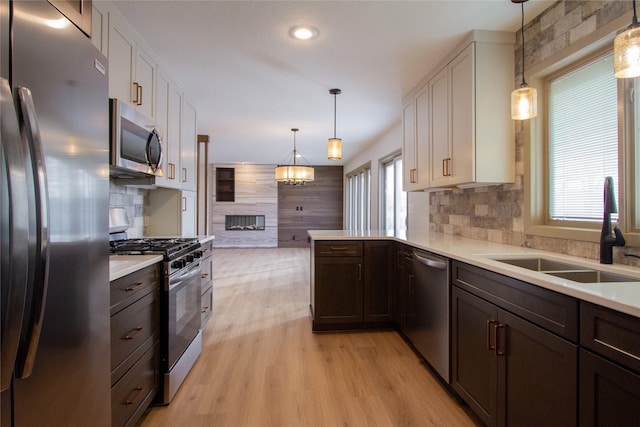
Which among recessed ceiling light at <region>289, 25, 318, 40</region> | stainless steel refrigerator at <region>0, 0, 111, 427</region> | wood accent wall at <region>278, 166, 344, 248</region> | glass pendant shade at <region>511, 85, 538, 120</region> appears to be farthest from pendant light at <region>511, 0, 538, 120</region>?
wood accent wall at <region>278, 166, 344, 248</region>

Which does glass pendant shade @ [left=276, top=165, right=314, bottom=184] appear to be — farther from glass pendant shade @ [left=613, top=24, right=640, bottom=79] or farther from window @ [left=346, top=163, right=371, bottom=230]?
glass pendant shade @ [left=613, top=24, right=640, bottom=79]

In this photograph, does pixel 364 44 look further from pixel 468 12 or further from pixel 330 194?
pixel 330 194

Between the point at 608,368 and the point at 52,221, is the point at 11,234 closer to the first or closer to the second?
the point at 52,221

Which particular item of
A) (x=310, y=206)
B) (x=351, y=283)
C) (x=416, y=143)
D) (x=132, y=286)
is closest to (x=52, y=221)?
(x=132, y=286)

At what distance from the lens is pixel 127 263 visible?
5.47 ft

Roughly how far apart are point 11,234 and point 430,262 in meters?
2.09

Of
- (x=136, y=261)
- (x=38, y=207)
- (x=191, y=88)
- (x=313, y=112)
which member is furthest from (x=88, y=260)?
(x=313, y=112)

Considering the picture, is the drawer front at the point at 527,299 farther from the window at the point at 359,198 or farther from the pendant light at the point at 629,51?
the window at the point at 359,198

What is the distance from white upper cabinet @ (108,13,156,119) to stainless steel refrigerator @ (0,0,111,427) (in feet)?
3.28

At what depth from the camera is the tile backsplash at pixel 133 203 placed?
2670 millimetres

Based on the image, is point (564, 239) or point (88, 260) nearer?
point (88, 260)

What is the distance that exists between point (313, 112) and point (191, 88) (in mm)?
1513

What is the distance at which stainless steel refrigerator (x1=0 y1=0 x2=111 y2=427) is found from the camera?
771 millimetres

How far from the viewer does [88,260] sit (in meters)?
1.12
